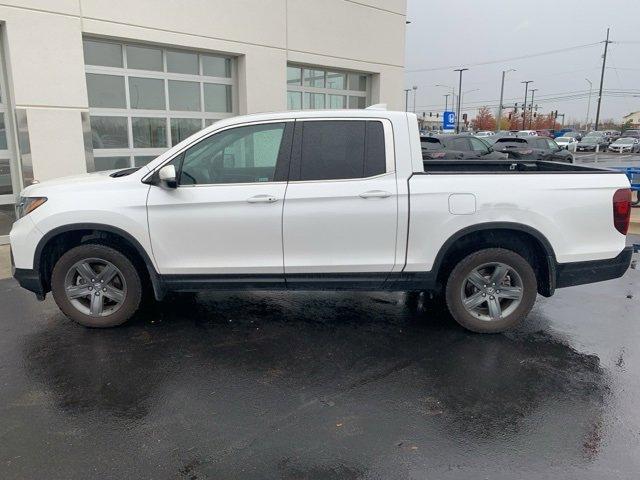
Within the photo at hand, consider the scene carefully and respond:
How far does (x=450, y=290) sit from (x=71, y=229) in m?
3.41

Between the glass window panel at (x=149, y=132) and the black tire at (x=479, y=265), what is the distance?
727 cm

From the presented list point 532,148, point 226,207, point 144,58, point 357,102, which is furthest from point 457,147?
point 226,207

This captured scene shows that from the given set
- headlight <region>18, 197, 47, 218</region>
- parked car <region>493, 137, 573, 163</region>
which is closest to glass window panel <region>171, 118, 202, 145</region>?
headlight <region>18, 197, 47, 218</region>

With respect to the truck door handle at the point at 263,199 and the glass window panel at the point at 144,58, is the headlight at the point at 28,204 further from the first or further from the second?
the glass window panel at the point at 144,58

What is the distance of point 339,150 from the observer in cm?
450

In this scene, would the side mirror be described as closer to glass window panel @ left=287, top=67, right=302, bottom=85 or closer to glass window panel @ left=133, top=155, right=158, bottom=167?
glass window panel @ left=133, top=155, right=158, bottom=167

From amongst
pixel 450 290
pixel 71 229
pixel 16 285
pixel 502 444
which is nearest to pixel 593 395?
pixel 502 444

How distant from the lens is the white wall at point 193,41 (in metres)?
7.98

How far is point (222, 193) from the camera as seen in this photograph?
443 cm

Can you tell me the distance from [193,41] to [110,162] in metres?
2.81

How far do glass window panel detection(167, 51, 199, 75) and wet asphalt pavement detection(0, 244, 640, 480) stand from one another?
612cm

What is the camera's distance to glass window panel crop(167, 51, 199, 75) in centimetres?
996

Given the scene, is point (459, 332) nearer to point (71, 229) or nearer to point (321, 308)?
point (321, 308)

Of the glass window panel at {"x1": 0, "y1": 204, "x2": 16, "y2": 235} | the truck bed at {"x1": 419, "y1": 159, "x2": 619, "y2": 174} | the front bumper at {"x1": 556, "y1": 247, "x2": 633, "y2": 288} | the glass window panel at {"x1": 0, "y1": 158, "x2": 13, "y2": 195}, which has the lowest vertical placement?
the glass window panel at {"x1": 0, "y1": 204, "x2": 16, "y2": 235}
